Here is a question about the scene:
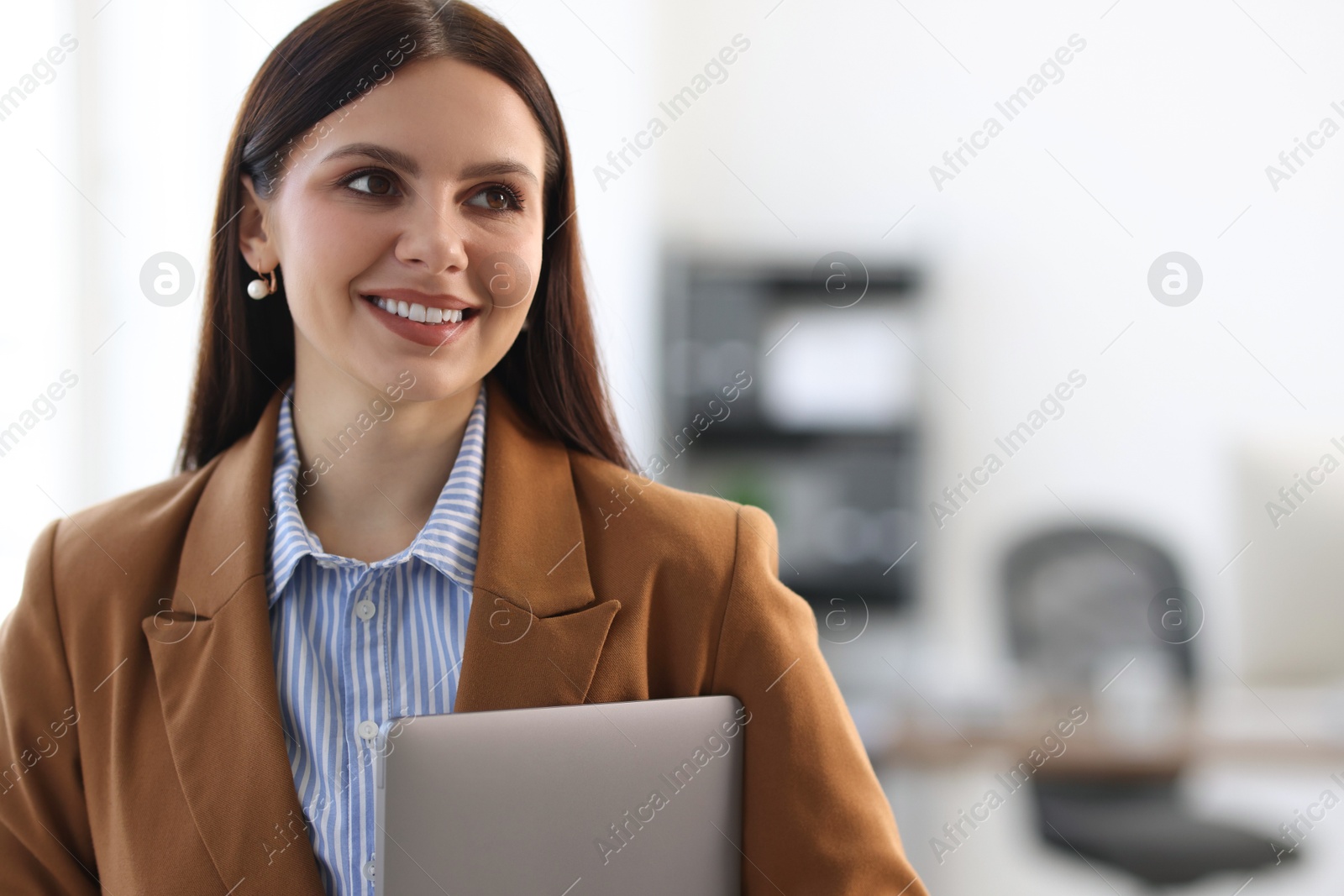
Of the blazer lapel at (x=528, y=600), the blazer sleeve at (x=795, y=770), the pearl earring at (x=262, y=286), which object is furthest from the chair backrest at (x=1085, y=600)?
the pearl earring at (x=262, y=286)

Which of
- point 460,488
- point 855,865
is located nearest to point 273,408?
point 460,488

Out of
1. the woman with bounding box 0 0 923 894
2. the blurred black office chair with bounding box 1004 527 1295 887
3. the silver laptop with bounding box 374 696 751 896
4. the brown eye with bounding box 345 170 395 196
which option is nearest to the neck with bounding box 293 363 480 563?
the woman with bounding box 0 0 923 894

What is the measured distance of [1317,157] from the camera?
3594 mm

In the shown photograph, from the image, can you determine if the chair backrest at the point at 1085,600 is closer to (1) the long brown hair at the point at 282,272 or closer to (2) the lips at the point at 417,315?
(1) the long brown hair at the point at 282,272

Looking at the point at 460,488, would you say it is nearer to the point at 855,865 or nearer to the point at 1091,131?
the point at 855,865

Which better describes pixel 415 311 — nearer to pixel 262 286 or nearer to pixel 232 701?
pixel 262 286

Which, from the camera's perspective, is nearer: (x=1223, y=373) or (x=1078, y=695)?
(x=1078, y=695)

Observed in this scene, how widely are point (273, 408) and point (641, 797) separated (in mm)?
736

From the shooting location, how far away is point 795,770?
106cm

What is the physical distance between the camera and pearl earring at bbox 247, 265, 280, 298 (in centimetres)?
126

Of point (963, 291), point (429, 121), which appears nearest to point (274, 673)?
point (429, 121)

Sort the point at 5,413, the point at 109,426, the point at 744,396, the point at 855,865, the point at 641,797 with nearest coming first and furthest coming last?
1. the point at 641,797
2. the point at 855,865
3. the point at 5,413
4. the point at 109,426
5. the point at 744,396

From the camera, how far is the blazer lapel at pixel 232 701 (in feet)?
3.43

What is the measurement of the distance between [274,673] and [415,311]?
43 cm
